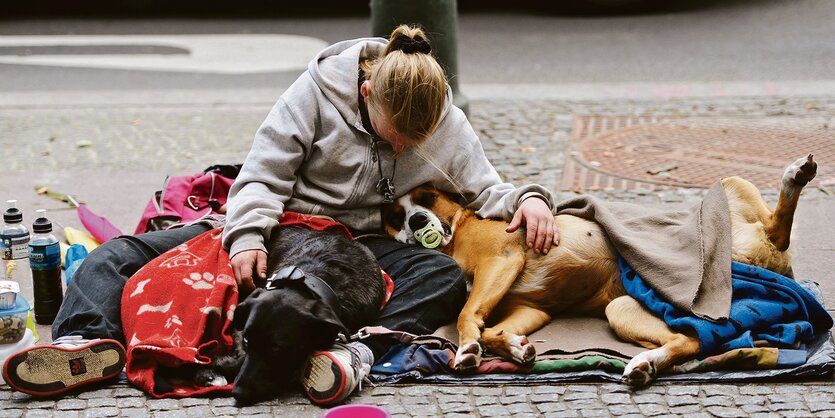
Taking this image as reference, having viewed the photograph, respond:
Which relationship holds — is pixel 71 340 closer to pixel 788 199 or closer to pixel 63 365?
pixel 63 365

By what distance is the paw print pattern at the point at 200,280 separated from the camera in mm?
3572

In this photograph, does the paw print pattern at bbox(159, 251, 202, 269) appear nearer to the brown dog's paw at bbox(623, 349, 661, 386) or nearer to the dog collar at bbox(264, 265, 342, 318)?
the dog collar at bbox(264, 265, 342, 318)

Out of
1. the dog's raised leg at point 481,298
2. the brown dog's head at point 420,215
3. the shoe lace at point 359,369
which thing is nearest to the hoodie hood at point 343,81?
the brown dog's head at point 420,215

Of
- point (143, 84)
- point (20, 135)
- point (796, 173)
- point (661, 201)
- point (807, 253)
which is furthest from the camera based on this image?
point (143, 84)

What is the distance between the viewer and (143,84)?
880 cm

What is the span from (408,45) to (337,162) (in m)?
0.57

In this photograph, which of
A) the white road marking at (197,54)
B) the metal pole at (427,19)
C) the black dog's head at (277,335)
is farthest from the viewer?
the white road marking at (197,54)

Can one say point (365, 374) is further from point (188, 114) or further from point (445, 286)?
point (188, 114)

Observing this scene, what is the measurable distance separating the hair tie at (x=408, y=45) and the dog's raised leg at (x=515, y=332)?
1.04 m

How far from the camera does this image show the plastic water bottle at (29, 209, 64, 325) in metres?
3.98

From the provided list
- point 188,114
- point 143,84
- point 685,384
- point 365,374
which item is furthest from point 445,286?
point 143,84

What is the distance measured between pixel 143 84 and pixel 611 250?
232 inches

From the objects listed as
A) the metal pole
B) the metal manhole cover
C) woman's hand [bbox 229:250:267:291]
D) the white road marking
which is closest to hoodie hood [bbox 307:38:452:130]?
woman's hand [bbox 229:250:267:291]

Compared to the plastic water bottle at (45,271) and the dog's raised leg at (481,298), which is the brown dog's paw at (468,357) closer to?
the dog's raised leg at (481,298)
